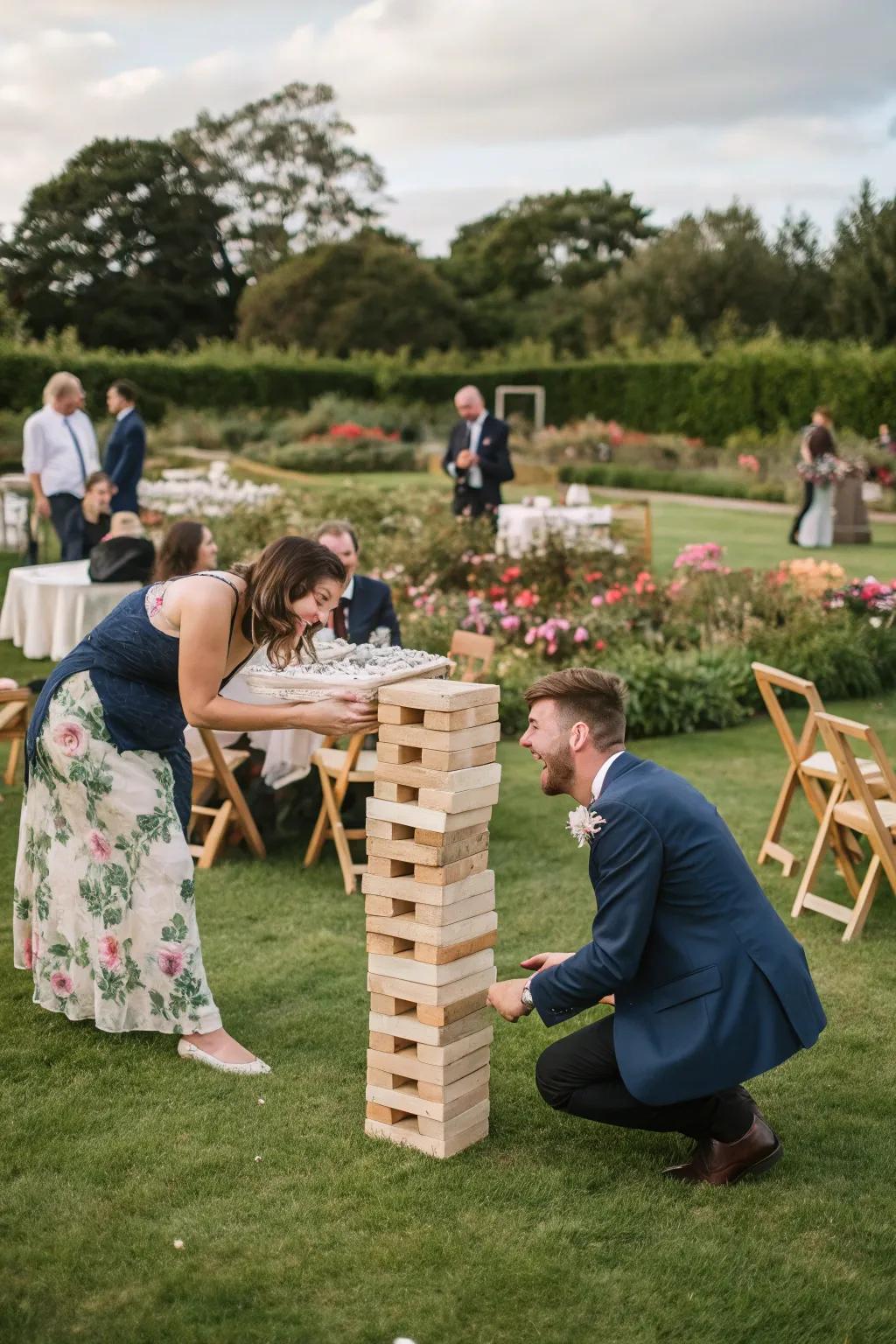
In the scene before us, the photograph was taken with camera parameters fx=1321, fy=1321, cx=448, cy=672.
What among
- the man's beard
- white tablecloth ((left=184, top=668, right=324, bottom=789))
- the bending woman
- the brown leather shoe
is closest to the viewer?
the man's beard

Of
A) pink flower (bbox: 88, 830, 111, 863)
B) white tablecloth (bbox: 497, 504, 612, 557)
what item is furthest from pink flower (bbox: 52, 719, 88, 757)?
white tablecloth (bbox: 497, 504, 612, 557)

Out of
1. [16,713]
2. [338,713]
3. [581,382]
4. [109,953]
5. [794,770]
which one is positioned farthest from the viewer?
[581,382]

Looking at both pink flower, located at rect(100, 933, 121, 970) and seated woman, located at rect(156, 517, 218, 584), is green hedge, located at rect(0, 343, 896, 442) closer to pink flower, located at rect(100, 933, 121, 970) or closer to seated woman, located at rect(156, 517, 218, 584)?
seated woman, located at rect(156, 517, 218, 584)

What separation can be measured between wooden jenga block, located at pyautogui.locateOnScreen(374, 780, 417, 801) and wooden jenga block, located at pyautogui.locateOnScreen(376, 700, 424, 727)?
0.56 feet

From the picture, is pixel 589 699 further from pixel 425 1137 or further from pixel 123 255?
pixel 123 255

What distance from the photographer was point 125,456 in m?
11.4

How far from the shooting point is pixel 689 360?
31.2m

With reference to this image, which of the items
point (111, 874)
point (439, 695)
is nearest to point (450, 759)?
point (439, 695)

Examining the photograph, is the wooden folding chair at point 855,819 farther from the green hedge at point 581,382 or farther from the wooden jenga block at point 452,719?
the green hedge at point 581,382

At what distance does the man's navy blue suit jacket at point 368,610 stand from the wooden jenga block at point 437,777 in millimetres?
3032

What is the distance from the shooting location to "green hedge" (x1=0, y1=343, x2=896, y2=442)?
26969 millimetres

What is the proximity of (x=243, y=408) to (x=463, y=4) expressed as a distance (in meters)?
11.4

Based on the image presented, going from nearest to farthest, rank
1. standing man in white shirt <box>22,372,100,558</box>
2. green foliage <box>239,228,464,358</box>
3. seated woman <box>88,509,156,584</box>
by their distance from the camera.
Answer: seated woman <box>88,509,156,584</box> → standing man in white shirt <box>22,372,100,558</box> → green foliage <box>239,228,464,358</box>

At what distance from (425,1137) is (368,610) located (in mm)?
3437
